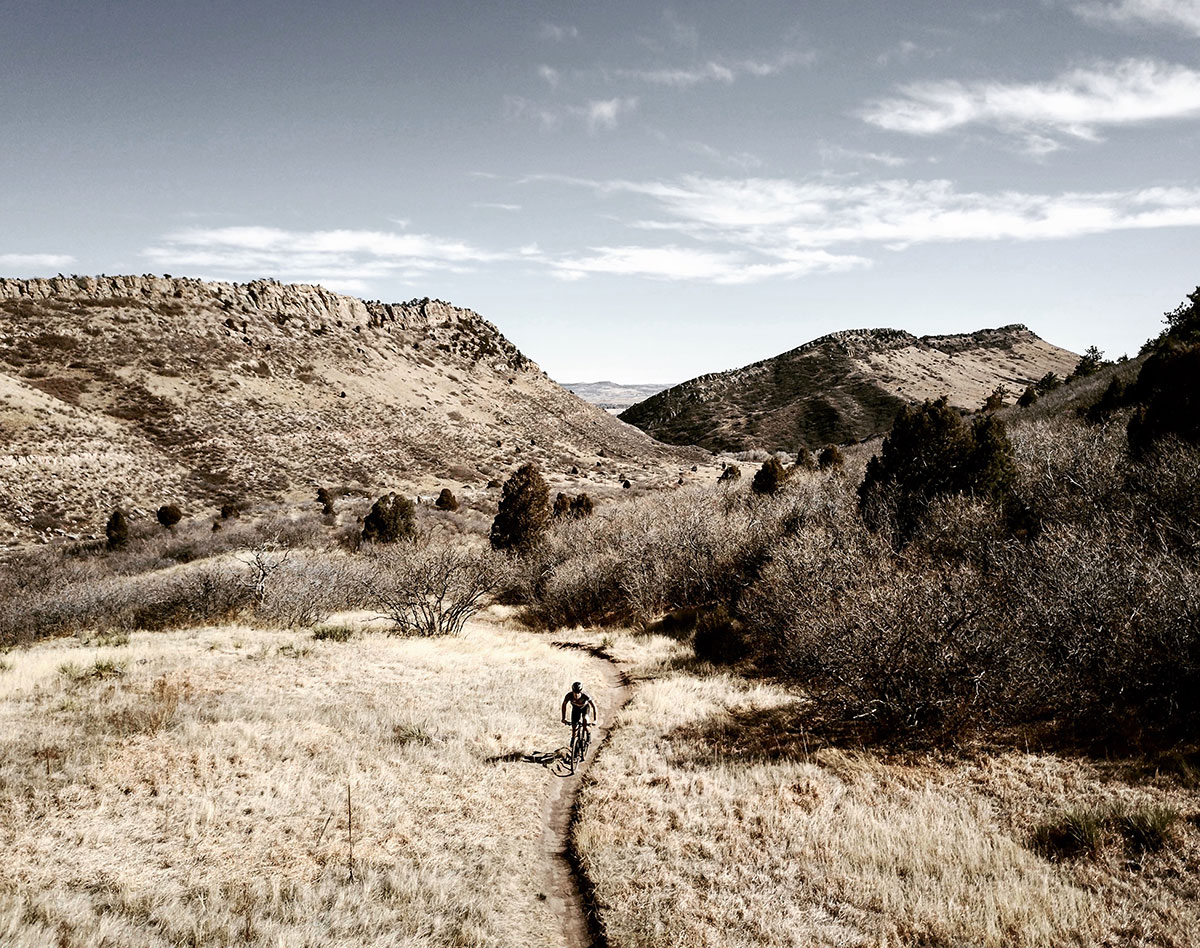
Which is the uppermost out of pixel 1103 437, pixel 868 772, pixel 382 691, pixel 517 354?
pixel 517 354

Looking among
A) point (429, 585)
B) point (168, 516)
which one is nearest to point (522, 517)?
point (429, 585)

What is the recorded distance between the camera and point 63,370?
55.3 m

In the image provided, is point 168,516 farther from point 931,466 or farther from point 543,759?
point 931,466

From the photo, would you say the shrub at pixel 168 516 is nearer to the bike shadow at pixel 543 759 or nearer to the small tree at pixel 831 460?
the bike shadow at pixel 543 759

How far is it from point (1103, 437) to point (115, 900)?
31.3m

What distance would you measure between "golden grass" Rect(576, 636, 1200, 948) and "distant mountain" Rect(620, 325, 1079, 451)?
99.3 metres

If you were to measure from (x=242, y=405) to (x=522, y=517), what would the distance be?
44.2 metres

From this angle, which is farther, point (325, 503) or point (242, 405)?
point (242, 405)

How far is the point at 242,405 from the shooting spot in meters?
61.3

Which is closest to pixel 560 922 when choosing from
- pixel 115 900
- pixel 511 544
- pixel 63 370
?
pixel 115 900

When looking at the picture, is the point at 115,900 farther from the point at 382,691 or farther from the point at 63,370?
the point at 63,370

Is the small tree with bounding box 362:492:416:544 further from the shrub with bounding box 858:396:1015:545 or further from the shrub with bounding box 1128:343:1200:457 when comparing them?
the shrub with bounding box 1128:343:1200:457

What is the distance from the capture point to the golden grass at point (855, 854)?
6.95 meters

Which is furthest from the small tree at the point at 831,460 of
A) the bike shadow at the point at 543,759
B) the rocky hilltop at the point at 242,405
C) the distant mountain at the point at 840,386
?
the distant mountain at the point at 840,386
